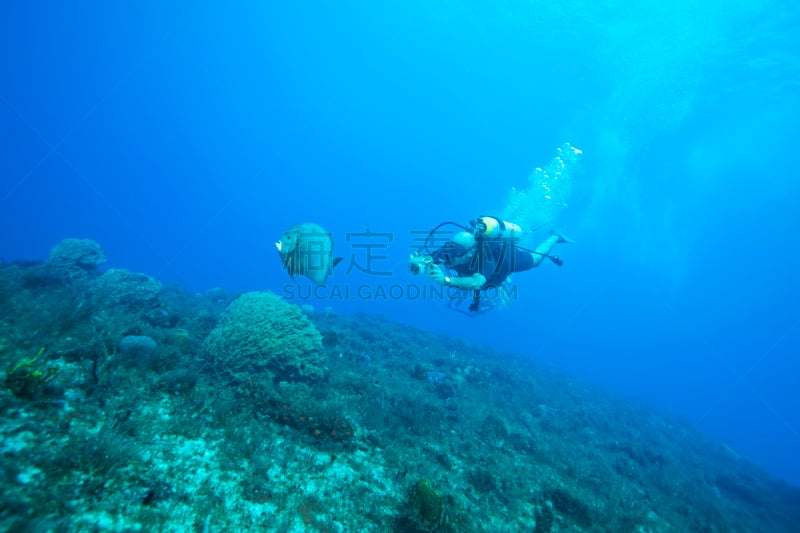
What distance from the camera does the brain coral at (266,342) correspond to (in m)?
5.56

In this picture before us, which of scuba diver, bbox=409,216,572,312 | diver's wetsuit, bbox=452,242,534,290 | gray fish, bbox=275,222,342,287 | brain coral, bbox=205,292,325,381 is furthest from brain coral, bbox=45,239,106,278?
diver's wetsuit, bbox=452,242,534,290

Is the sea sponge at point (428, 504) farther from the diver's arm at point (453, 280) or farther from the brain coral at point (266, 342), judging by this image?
the brain coral at point (266, 342)

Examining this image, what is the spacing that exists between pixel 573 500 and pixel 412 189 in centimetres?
12274

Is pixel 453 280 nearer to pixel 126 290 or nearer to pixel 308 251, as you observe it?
pixel 308 251

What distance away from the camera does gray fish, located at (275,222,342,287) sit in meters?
4.36

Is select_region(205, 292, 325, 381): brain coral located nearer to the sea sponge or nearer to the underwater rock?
the sea sponge

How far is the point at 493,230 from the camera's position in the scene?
6.97m

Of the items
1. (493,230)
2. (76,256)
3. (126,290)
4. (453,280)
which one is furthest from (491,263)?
(76,256)

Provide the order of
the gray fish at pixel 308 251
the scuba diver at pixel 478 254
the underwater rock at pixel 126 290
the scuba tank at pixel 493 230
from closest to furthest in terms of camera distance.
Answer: the gray fish at pixel 308 251, the scuba diver at pixel 478 254, the scuba tank at pixel 493 230, the underwater rock at pixel 126 290

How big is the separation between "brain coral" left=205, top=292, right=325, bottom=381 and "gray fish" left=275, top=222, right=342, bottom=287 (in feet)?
6.71

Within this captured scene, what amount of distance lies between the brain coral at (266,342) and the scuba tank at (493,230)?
3.91m

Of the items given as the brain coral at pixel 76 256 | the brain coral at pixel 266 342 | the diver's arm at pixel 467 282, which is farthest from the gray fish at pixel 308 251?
the brain coral at pixel 76 256

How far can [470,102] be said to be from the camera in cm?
8488

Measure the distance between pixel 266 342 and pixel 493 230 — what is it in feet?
15.9
